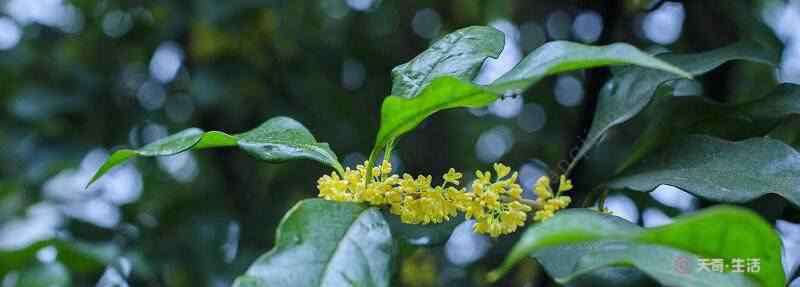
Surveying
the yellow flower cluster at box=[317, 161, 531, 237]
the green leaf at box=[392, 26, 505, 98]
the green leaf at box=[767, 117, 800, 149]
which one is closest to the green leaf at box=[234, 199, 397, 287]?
the yellow flower cluster at box=[317, 161, 531, 237]

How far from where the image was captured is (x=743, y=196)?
702mm

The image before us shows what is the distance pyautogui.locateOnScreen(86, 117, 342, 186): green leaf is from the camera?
2.46ft

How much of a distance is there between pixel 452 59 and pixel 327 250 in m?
0.23

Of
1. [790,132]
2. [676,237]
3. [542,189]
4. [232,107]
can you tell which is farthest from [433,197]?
[232,107]

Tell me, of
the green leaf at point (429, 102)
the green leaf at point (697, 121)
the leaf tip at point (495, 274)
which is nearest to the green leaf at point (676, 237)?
the leaf tip at point (495, 274)

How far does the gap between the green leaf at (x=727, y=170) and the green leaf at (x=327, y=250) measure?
0.90 feet

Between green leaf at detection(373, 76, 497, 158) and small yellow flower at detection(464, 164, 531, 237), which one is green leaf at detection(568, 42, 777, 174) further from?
green leaf at detection(373, 76, 497, 158)

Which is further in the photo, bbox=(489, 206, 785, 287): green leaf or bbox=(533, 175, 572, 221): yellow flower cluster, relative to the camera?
bbox=(533, 175, 572, 221): yellow flower cluster

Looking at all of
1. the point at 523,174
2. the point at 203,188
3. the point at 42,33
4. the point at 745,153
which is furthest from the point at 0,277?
the point at 745,153

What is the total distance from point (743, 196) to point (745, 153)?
57 mm

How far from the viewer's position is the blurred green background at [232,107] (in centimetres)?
166

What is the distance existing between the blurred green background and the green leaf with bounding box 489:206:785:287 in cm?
96

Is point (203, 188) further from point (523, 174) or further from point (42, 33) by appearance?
point (523, 174)

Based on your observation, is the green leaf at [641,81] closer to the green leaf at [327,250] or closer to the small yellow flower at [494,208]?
the small yellow flower at [494,208]
